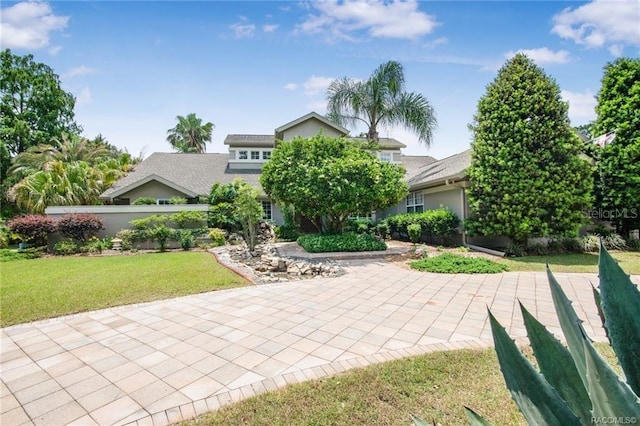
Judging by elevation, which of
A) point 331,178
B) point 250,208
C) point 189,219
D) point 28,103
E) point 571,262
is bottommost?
point 571,262

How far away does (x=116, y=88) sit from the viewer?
9.98 m

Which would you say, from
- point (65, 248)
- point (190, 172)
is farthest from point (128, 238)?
point (190, 172)

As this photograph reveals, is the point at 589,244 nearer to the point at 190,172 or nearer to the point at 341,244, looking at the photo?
the point at 341,244

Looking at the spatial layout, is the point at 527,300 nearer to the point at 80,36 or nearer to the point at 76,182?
the point at 80,36

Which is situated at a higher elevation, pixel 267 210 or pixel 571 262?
pixel 267 210

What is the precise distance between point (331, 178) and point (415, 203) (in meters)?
8.05

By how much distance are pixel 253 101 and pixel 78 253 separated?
10427mm

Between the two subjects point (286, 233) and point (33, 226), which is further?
point (286, 233)

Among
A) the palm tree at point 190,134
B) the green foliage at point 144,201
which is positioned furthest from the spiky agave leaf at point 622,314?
the palm tree at point 190,134

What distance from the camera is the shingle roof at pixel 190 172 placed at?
18922 millimetres

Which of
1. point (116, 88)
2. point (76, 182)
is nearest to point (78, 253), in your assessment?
point (76, 182)

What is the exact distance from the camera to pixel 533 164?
33.8 feet

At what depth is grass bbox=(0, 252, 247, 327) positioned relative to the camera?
5668 mm

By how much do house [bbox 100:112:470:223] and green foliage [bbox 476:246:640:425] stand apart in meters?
12.1
